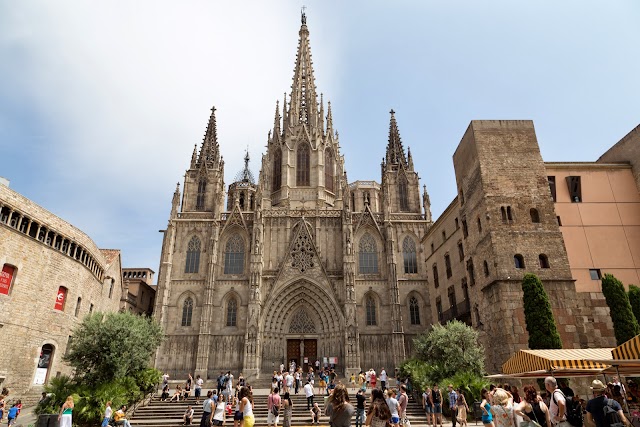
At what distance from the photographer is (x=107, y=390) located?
15812 millimetres

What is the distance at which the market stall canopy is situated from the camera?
1066cm

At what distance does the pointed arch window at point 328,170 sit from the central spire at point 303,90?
13.0 ft

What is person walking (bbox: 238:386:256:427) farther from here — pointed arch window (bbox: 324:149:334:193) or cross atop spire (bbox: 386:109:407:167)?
cross atop spire (bbox: 386:109:407:167)

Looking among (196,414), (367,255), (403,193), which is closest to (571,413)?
(196,414)

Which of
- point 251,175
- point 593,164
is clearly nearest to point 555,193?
point 593,164

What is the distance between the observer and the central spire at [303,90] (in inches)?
1780

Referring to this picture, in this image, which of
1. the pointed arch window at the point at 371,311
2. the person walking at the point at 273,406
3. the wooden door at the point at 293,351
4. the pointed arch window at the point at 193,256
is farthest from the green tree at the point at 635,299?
the pointed arch window at the point at 193,256

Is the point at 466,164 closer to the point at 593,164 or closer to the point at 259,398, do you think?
the point at 593,164

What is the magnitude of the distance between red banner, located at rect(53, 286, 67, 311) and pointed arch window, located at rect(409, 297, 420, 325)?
84.8 feet

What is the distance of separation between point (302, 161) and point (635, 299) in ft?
102

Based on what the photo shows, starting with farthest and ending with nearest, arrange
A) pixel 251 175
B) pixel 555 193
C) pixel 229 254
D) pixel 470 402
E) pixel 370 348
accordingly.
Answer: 1. pixel 251 175
2. pixel 229 254
3. pixel 370 348
4. pixel 555 193
5. pixel 470 402

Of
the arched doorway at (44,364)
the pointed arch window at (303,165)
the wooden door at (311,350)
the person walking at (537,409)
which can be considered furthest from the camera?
the pointed arch window at (303,165)

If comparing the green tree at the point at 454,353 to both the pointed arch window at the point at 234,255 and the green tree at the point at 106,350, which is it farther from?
the pointed arch window at the point at 234,255

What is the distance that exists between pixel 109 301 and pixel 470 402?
2936 centimetres
